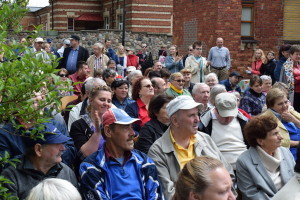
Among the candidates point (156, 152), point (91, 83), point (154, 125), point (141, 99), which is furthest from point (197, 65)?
point (156, 152)

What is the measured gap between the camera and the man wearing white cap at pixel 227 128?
6250 millimetres

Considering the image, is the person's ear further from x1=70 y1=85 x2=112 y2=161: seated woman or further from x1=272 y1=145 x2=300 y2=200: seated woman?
x1=70 y1=85 x2=112 y2=161: seated woman

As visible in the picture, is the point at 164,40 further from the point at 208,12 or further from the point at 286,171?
the point at 286,171

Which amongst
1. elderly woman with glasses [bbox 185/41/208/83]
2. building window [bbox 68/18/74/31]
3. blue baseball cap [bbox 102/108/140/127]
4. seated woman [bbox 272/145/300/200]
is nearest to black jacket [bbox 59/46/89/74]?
elderly woman with glasses [bbox 185/41/208/83]

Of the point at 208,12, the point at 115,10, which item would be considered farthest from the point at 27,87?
the point at 115,10

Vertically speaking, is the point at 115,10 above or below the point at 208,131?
above

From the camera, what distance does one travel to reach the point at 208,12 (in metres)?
19.3

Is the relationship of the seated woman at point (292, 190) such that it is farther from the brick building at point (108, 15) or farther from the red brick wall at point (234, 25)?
the brick building at point (108, 15)

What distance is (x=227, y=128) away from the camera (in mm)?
6332

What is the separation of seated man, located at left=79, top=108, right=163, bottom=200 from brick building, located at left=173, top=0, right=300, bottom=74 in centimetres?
1458

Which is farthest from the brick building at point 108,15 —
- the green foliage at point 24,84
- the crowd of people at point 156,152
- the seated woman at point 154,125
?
the green foliage at point 24,84

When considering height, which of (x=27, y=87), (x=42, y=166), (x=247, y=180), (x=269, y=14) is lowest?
(x=247, y=180)

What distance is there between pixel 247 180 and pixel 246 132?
20.6 inches

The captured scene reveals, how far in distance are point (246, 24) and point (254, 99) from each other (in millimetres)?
10723
